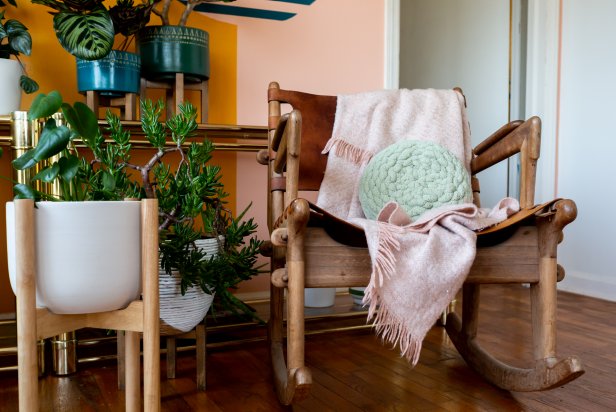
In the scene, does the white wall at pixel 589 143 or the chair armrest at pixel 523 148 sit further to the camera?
the white wall at pixel 589 143

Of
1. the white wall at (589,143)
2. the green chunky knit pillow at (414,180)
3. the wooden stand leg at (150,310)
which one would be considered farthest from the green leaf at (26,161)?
the white wall at (589,143)

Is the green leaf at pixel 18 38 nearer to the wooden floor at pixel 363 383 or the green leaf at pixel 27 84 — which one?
the green leaf at pixel 27 84

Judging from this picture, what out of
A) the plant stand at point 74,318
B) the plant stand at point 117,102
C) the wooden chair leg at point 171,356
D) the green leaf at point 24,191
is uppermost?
the plant stand at point 117,102

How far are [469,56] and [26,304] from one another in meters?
2.80

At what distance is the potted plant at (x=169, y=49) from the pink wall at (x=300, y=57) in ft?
1.05

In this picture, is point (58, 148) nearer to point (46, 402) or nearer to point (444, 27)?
point (46, 402)

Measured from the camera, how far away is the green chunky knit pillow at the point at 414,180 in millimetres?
1273

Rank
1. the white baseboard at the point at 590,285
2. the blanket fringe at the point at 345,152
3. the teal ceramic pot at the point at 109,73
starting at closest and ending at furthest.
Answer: the blanket fringe at the point at 345,152 < the teal ceramic pot at the point at 109,73 < the white baseboard at the point at 590,285

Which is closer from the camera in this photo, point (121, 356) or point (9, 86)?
point (121, 356)

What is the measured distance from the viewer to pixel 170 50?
1650 mm

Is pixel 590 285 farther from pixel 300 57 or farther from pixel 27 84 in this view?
pixel 27 84

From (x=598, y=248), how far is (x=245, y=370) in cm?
168

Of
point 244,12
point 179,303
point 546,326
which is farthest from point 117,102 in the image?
point 546,326

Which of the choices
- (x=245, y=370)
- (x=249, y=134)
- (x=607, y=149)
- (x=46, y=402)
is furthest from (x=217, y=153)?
(x=607, y=149)
